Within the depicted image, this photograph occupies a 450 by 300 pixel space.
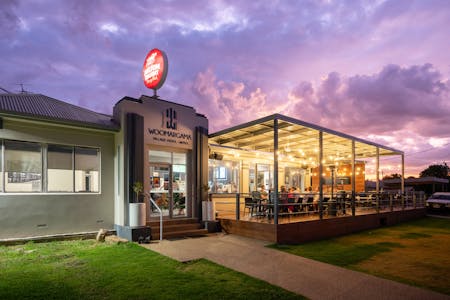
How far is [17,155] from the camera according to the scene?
923 centimetres

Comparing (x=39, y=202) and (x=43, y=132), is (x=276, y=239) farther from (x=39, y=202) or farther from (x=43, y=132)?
(x=43, y=132)

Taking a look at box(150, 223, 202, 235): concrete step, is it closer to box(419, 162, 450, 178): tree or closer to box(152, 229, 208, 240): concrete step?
box(152, 229, 208, 240): concrete step

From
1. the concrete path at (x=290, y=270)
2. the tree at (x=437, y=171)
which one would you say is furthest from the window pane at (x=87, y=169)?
the tree at (x=437, y=171)

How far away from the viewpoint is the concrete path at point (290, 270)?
541cm

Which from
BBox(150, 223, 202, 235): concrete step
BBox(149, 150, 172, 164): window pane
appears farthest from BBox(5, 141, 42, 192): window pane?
BBox(150, 223, 202, 235): concrete step

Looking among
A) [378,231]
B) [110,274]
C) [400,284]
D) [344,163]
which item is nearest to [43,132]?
[110,274]

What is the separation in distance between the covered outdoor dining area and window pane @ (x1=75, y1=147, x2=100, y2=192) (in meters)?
4.51

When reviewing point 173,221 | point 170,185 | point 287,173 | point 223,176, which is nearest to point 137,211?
point 173,221

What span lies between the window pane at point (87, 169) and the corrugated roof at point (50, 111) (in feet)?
3.14

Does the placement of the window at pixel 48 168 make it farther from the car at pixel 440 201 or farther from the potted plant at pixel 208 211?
the car at pixel 440 201

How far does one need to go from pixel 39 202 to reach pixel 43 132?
2116mm

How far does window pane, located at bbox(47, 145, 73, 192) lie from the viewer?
→ 9719 mm

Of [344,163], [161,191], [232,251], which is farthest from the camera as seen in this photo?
[344,163]

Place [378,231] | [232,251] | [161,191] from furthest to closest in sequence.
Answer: [378,231] < [161,191] < [232,251]
